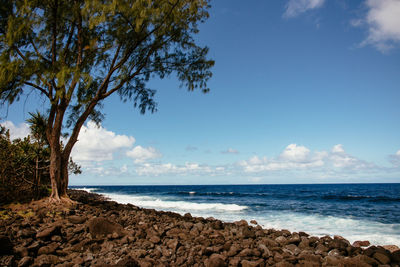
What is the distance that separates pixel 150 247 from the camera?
5844 mm

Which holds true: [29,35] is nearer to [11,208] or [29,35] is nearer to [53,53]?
[53,53]

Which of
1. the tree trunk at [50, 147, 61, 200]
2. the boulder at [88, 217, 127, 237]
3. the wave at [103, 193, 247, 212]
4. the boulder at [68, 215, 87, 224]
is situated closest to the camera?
the boulder at [88, 217, 127, 237]

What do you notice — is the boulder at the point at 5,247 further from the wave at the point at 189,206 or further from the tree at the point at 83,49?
the wave at the point at 189,206

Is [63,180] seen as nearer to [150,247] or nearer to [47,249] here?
[47,249]

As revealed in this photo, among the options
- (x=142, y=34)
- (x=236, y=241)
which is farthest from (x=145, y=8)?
(x=236, y=241)

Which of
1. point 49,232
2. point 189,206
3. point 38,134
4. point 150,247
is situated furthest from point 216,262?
point 189,206

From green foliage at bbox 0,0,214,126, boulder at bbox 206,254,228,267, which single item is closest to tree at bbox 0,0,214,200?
green foliage at bbox 0,0,214,126

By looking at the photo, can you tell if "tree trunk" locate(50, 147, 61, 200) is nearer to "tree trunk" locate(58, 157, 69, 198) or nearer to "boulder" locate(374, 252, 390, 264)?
"tree trunk" locate(58, 157, 69, 198)

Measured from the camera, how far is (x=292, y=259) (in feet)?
18.1

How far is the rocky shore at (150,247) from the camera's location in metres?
5.17

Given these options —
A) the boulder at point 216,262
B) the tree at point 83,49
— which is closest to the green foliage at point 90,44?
the tree at point 83,49

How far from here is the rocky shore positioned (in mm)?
5168

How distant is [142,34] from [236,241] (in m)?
8.35

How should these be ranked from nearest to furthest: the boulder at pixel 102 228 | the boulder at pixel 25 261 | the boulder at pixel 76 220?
the boulder at pixel 25 261, the boulder at pixel 102 228, the boulder at pixel 76 220
